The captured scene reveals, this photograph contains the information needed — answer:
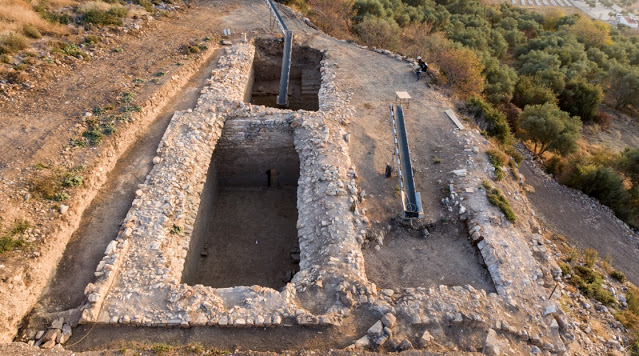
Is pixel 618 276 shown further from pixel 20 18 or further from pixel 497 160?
pixel 20 18

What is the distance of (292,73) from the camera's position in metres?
19.8

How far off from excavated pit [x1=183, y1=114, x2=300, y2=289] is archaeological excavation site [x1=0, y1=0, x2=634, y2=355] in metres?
0.06

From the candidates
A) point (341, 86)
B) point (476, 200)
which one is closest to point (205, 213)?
point (341, 86)

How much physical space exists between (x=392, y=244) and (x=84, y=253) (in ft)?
26.5

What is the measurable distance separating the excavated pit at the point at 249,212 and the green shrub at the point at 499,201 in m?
6.74

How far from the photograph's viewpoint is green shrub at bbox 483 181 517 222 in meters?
10.4

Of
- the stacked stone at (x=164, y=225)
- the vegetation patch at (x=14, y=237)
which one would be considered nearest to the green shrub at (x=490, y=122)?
the stacked stone at (x=164, y=225)

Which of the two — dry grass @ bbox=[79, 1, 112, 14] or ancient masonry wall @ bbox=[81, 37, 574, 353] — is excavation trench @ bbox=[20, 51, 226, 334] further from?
dry grass @ bbox=[79, 1, 112, 14]

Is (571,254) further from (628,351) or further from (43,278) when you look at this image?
(43,278)

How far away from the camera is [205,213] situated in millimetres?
13094

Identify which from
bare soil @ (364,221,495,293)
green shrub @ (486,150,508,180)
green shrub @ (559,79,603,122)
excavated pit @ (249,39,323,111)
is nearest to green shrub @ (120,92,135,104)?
excavated pit @ (249,39,323,111)

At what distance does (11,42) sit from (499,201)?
18644 mm

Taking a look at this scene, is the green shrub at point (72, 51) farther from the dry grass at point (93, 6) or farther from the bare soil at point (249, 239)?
the bare soil at point (249, 239)

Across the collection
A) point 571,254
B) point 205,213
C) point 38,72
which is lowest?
point 205,213
